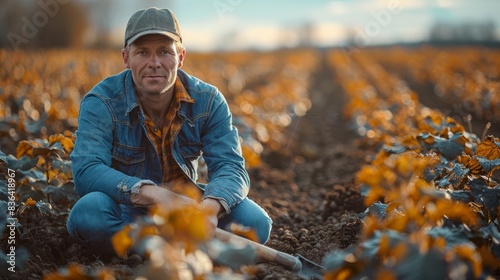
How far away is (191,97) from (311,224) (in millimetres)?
1350

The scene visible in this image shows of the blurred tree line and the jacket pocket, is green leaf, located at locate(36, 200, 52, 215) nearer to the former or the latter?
the jacket pocket

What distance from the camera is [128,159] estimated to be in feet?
9.96

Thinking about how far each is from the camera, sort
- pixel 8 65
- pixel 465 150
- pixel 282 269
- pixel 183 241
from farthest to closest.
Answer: pixel 8 65, pixel 465 150, pixel 282 269, pixel 183 241

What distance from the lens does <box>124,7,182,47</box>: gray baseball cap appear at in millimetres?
2818

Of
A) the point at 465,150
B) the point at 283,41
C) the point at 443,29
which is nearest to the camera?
the point at 465,150

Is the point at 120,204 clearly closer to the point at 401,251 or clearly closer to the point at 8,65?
the point at 401,251

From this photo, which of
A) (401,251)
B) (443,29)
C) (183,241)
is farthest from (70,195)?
(443,29)

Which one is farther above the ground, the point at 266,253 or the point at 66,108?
the point at 266,253

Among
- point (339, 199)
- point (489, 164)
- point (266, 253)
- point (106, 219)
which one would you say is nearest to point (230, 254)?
point (266, 253)

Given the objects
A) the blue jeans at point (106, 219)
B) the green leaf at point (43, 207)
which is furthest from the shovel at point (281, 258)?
the green leaf at point (43, 207)

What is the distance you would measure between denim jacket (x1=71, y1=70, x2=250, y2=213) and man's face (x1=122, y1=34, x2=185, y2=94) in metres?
0.18

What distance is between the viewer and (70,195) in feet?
11.0

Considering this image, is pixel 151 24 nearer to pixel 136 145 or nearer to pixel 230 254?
pixel 136 145

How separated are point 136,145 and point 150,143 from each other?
8 centimetres
